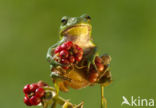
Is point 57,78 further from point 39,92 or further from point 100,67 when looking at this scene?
point 100,67

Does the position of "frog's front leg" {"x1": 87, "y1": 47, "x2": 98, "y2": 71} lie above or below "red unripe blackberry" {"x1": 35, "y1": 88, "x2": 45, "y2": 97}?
above

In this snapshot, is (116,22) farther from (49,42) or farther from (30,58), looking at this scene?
(30,58)

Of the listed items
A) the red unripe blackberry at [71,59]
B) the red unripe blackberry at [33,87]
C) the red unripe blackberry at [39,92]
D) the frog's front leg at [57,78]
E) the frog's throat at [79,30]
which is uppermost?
the frog's throat at [79,30]

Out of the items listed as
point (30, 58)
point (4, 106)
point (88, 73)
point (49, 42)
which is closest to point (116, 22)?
point (49, 42)

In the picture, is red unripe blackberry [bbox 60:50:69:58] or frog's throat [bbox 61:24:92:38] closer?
red unripe blackberry [bbox 60:50:69:58]

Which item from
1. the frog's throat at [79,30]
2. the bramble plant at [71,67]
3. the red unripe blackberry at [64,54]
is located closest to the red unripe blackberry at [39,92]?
the bramble plant at [71,67]

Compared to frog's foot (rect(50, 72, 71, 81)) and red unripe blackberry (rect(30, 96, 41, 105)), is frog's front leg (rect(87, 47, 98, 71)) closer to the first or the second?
frog's foot (rect(50, 72, 71, 81))

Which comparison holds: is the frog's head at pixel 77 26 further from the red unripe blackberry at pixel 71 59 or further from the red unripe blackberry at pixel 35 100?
the red unripe blackberry at pixel 35 100

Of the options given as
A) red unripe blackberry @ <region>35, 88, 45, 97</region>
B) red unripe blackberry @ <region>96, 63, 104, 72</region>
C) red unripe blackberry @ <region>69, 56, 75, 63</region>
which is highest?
red unripe blackberry @ <region>69, 56, 75, 63</region>

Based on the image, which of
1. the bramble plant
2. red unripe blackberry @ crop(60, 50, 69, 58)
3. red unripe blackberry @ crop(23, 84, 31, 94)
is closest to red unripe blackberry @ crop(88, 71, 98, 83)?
the bramble plant
